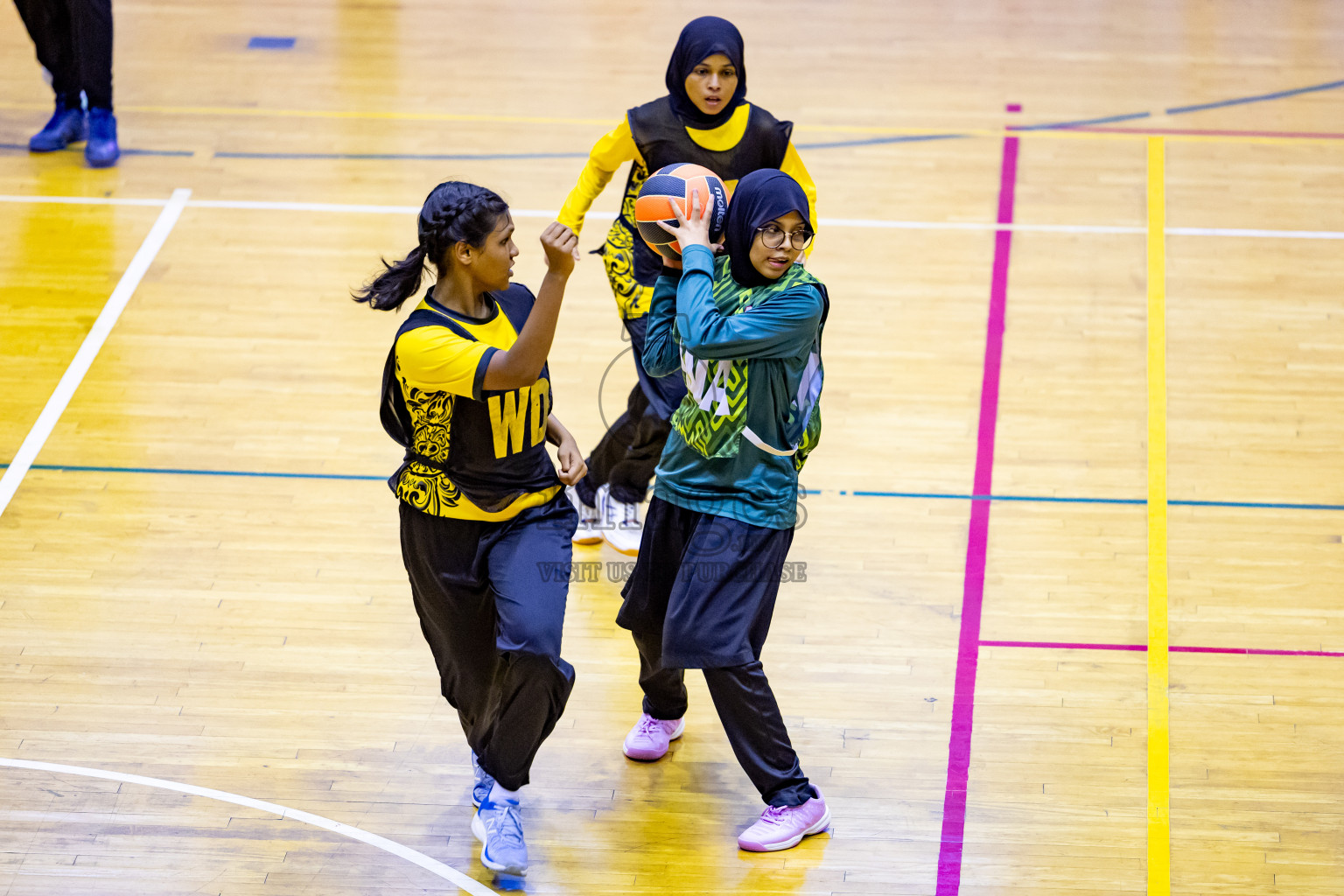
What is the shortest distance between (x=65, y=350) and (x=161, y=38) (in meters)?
4.31

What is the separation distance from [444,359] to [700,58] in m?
1.81

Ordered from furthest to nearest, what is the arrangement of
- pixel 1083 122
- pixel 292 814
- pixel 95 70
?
pixel 1083 122 → pixel 95 70 → pixel 292 814

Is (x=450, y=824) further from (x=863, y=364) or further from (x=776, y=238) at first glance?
(x=863, y=364)

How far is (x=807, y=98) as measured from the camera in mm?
9602

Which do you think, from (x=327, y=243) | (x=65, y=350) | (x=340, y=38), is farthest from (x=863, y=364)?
(x=340, y=38)

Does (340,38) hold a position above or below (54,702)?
above

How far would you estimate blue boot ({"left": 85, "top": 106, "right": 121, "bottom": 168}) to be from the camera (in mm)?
8570

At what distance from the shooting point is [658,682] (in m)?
4.56

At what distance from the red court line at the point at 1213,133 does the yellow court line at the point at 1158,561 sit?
1.52 feet

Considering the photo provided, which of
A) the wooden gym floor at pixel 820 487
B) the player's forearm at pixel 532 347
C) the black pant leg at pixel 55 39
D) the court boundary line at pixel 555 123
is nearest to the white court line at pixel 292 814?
the wooden gym floor at pixel 820 487

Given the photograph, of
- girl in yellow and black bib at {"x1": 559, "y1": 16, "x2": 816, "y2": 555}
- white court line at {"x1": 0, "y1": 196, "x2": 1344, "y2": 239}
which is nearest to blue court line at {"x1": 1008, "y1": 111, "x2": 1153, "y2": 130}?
white court line at {"x1": 0, "y1": 196, "x2": 1344, "y2": 239}

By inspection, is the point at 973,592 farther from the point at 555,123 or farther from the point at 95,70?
the point at 95,70

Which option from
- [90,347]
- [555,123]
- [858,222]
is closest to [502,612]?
[90,347]

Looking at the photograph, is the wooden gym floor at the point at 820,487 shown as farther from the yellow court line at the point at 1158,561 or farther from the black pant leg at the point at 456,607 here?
the black pant leg at the point at 456,607
